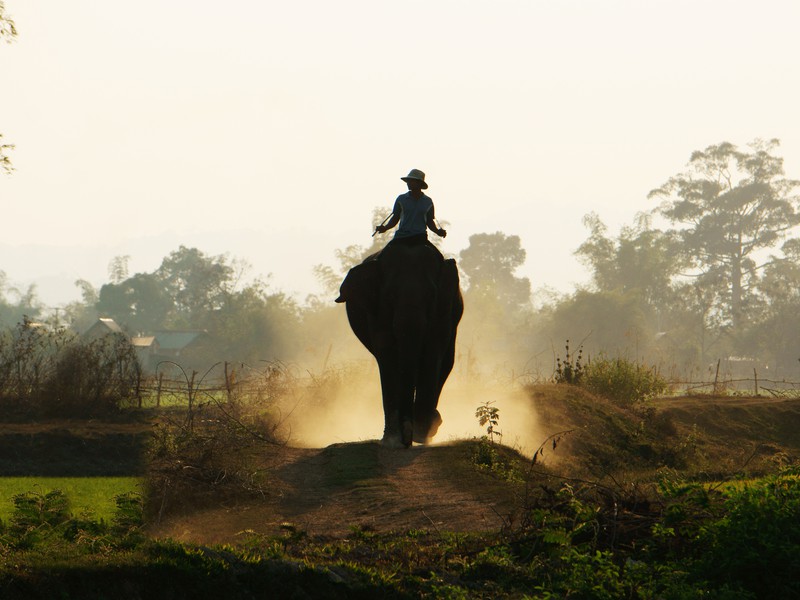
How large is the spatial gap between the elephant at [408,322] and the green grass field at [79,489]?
12.1 feet

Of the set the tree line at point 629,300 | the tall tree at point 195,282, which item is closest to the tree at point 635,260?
the tree line at point 629,300

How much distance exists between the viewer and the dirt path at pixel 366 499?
11250 millimetres

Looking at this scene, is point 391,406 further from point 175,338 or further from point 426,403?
point 175,338

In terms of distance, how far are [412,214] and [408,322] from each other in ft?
Result: 5.70

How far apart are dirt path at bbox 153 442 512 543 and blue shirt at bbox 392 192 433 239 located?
3066mm

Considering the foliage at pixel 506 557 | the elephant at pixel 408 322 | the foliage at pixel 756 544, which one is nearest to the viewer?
the foliage at pixel 506 557

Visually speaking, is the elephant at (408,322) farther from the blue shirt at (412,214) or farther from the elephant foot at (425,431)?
the blue shirt at (412,214)

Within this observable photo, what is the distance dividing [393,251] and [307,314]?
2817 inches

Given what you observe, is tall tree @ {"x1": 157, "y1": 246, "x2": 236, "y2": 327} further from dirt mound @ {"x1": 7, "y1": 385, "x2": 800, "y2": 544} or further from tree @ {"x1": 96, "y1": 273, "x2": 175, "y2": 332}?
dirt mound @ {"x1": 7, "y1": 385, "x2": 800, "y2": 544}

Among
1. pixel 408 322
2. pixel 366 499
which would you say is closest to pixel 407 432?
pixel 408 322

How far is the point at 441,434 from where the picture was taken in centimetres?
1961

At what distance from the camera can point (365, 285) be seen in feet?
52.5

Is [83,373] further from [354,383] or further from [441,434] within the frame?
[441,434]

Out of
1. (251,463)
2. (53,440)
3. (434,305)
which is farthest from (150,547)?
(53,440)
